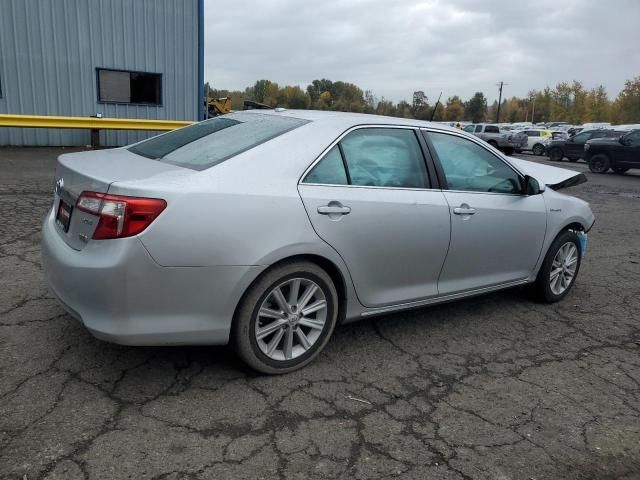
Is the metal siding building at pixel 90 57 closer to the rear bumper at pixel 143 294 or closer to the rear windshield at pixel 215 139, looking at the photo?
the rear windshield at pixel 215 139

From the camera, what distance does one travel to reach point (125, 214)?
258 centimetres

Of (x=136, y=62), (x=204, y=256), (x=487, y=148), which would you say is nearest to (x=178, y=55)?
(x=136, y=62)

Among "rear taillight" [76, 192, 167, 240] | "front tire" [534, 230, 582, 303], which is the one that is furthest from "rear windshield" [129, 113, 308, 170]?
"front tire" [534, 230, 582, 303]

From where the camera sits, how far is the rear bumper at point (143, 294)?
258 cm

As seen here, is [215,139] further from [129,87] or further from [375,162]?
[129,87]

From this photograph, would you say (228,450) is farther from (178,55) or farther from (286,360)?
(178,55)

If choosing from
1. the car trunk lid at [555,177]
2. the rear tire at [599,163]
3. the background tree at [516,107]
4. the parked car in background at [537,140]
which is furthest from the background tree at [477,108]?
the car trunk lid at [555,177]

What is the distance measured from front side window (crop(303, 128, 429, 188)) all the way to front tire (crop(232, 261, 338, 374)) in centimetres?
57

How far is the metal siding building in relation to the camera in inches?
518

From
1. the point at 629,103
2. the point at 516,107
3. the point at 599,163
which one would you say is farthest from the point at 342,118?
the point at 516,107

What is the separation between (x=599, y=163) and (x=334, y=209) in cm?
1843

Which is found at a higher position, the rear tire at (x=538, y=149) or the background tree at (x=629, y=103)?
the background tree at (x=629, y=103)

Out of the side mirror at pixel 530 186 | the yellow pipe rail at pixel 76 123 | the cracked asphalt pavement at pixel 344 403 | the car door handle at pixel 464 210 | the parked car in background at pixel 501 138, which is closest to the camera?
the cracked asphalt pavement at pixel 344 403

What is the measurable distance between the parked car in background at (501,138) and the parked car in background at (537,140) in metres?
0.34
